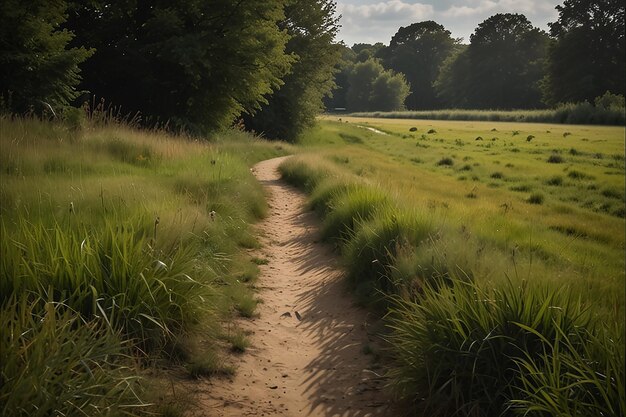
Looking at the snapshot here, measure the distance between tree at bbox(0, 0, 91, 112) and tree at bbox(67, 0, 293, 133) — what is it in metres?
5.59

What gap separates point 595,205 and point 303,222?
10.5 metres

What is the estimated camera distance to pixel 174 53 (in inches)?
635

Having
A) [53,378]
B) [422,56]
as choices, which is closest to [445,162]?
[53,378]

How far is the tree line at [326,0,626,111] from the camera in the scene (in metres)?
45.4

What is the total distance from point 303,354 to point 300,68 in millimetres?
31075

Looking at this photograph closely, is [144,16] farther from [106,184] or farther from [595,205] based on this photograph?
[595,205]

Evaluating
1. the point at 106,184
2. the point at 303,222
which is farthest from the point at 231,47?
the point at 106,184

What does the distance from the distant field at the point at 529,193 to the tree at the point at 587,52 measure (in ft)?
29.5

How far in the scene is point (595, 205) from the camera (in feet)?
49.7

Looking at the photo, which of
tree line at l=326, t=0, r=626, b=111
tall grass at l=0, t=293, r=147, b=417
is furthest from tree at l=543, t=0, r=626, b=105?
tall grass at l=0, t=293, r=147, b=417

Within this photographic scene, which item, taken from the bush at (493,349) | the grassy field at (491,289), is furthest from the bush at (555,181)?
the bush at (493,349)

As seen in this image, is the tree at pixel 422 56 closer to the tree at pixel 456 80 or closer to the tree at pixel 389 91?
the tree at pixel 389 91

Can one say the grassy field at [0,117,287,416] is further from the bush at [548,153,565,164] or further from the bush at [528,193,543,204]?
the bush at [548,153,565,164]

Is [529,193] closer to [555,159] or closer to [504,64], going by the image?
[555,159]
